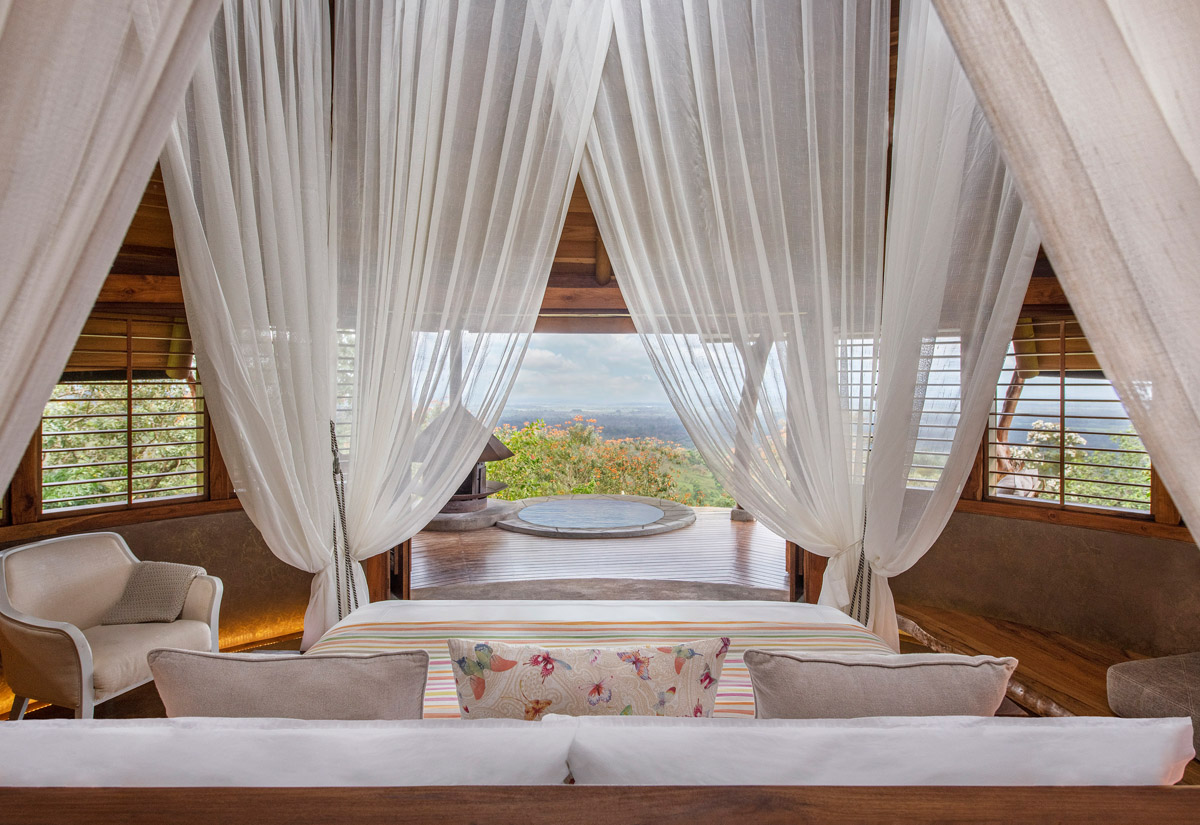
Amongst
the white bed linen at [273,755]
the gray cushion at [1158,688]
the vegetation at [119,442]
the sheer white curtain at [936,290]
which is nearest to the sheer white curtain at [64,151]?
the white bed linen at [273,755]

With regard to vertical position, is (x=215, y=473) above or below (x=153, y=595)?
above

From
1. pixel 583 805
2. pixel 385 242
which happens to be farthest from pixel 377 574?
pixel 583 805

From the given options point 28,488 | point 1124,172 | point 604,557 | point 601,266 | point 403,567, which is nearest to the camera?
point 1124,172

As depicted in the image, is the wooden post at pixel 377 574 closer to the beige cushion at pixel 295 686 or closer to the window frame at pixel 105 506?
the window frame at pixel 105 506

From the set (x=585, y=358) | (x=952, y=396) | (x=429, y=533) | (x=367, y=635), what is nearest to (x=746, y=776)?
(x=367, y=635)

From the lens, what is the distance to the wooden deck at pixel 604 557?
434cm

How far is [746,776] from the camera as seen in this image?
3.66ft

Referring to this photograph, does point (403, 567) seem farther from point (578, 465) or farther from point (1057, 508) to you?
point (578, 465)

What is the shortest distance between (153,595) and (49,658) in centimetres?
53

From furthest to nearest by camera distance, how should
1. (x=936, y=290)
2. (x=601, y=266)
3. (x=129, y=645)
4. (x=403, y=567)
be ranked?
(x=601, y=266) → (x=403, y=567) → (x=129, y=645) → (x=936, y=290)

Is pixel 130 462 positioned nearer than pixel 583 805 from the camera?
No

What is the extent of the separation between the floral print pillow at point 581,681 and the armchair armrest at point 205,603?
1.94 m

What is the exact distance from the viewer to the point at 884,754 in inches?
45.0

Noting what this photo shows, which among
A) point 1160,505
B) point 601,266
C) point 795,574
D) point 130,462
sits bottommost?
point 795,574
